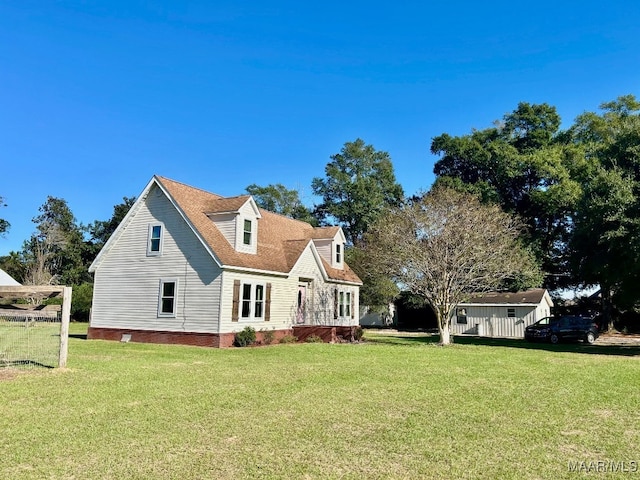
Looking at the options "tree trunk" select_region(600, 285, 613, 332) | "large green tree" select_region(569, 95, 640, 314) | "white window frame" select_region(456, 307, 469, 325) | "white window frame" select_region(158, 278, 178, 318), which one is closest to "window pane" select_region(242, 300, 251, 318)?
"white window frame" select_region(158, 278, 178, 318)

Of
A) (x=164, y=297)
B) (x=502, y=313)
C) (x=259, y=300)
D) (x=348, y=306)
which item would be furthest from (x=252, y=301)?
(x=502, y=313)

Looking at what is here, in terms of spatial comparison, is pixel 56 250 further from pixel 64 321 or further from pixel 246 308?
pixel 64 321

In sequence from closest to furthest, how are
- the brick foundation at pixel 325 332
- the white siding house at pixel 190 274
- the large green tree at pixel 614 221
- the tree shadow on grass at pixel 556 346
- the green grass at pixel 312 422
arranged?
1. the green grass at pixel 312 422
2. the large green tree at pixel 614 221
3. the white siding house at pixel 190 274
4. the tree shadow on grass at pixel 556 346
5. the brick foundation at pixel 325 332

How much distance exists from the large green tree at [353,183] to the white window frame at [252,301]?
31215mm

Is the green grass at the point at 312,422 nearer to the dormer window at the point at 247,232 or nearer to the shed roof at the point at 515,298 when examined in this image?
the dormer window at the point at 247,232

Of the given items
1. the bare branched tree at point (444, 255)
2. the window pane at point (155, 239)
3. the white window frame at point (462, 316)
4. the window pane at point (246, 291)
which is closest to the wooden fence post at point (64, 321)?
the window pane at point (246, 291)

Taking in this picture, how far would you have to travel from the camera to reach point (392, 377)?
1135 cm

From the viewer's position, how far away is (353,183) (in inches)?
2066

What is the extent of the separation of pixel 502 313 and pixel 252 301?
2172cm

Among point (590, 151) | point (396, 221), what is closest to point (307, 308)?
point (396, 221)

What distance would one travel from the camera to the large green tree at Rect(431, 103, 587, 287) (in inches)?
1485

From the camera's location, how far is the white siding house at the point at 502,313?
34.5m

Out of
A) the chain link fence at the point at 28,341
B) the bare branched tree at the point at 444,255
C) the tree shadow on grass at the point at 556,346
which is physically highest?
the bare branched tree at the point at 444,255

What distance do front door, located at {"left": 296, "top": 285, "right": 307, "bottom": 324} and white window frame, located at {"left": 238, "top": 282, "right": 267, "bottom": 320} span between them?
3.55 meters
